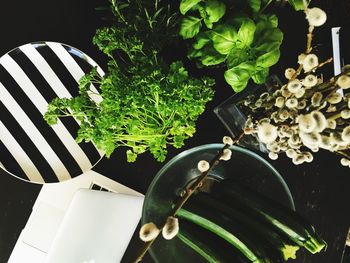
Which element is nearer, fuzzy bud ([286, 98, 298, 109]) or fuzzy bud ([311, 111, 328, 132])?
fuzzy bud ([311, 111, 328, 132])

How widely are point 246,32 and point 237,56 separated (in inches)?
2.1

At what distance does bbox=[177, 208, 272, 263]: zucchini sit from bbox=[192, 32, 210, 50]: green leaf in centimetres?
33

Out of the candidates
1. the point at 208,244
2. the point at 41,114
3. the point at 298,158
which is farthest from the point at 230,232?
the point at 41,114

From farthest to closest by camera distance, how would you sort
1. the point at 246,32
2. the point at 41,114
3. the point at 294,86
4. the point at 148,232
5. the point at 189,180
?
the point at 41,114
the point at 189,180
the point at 246,32
the point at 294,86
the point at 148,232

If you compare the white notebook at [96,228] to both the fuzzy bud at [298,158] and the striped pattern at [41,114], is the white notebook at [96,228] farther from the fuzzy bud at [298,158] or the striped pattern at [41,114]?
the fuzzy bud at [298,158]

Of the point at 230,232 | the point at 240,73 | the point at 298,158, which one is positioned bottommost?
the point at 230,232

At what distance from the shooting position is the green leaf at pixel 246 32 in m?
0.82

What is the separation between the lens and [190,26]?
0.92 m

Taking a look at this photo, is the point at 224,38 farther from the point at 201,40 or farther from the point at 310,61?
the point at 310,61

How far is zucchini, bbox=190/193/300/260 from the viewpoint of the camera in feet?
2.95

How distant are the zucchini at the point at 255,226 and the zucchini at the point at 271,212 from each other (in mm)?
14

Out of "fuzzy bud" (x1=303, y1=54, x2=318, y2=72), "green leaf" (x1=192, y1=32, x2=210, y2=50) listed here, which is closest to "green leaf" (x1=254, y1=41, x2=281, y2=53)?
"green leaf" (x1=192, y1=32, x2=210, y2=50)

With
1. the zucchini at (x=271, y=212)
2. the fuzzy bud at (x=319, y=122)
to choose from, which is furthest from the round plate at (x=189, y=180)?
the fuzzy bud at (x=319, y=122)

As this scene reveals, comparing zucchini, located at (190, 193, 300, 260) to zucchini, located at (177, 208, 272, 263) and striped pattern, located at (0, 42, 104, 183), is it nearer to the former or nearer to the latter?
zucchini, located at (177, 208, 272, 263)
